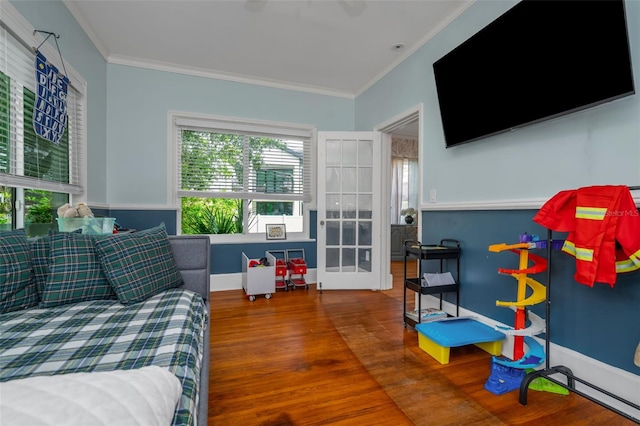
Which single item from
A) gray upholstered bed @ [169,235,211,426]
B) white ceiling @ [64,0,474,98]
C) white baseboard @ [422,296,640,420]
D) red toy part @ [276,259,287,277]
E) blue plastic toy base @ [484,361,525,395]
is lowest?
blue plastic toy base @ [484,361,525,395]

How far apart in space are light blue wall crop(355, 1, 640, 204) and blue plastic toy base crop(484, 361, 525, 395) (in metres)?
1.05

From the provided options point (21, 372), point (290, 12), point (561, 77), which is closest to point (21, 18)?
point (290, 12)

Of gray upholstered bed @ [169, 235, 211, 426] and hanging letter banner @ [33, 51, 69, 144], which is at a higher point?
hanging letter banner @ [33, 51, 69, 144]

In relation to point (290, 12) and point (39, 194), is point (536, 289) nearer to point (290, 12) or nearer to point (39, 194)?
point (290, 12)

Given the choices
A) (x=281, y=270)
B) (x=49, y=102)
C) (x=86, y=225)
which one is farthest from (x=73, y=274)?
(x=281, y=270)

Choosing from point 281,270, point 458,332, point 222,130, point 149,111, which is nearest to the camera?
point 458,332

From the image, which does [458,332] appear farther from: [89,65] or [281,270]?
[89,65]

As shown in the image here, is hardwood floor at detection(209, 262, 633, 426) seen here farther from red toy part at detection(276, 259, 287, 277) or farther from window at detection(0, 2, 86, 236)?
window at detection(0, 2, 86, 236)

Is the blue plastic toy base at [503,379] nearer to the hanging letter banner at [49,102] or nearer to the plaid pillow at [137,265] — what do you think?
the plaid pillow at [137,265]

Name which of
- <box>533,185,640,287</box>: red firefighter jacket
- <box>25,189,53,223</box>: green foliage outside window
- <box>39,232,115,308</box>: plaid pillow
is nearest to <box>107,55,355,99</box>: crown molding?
<box>25,189,53,223</box>: green foliage outside window

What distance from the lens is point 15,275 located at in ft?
4.59

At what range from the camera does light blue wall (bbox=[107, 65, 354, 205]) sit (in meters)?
3.23

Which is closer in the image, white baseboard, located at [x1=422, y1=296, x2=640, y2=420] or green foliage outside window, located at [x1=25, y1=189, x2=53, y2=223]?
white baseboard, located at [x1=422, y1=296, x2=640, y2=420]

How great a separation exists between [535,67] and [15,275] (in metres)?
2.98
